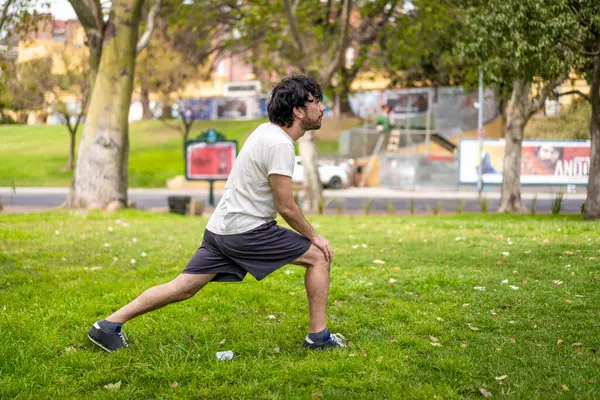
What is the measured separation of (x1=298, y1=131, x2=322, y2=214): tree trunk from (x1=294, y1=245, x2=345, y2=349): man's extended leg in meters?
15.0

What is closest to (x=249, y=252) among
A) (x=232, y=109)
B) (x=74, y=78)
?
(x=74, y=78)

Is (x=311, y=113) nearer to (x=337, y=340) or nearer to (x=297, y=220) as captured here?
(x=297, y=220)

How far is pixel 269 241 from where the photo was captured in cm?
476

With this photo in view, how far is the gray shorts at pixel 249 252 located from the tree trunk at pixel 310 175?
49.7 feet

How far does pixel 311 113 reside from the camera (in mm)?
4785

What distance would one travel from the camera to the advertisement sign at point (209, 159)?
21.6 meters

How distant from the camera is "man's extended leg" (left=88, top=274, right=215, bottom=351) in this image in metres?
4.83

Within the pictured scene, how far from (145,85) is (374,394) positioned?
39.6 metres

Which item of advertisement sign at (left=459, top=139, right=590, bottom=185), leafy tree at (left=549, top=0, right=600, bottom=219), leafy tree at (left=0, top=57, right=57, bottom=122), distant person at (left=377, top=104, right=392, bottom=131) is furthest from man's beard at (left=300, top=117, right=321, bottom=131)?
distant person at (left=377, top=104, right=392, bottom=131)

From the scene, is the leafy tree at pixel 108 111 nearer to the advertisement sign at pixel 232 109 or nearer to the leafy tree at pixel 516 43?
the leafy tree at pixel 516 43

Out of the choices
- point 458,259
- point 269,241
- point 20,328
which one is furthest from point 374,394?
point 458,259

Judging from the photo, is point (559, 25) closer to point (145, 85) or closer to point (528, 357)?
point (528, 357)

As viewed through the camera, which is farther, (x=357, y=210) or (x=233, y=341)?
(x=357, y=210)

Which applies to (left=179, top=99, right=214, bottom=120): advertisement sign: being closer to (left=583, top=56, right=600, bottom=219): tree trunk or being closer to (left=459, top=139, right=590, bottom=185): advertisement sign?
(left=459, top=139, right=590, bottom=185): advertisement sign
